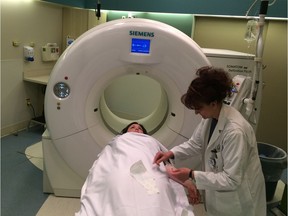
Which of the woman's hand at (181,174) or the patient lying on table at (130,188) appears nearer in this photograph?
the patient lying on table at (130,188)

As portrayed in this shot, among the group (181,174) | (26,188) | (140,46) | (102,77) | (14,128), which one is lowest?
(26,188)

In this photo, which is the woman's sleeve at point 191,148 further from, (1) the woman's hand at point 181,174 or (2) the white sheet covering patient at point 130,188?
(1) the woman's hand at point 181,174

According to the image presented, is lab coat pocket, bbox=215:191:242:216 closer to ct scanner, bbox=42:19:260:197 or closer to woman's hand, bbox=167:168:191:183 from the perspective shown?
woman's hand, bbox=167:168:191:183

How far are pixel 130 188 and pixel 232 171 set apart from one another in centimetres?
42

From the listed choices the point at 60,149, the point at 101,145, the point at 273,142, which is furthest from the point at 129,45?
the point at 273,142

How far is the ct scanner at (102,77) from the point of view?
1.66m

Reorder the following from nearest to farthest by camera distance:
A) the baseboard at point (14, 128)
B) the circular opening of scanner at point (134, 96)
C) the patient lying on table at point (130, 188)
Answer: the patient lying on table at point (130, 188), the circular opening of scanner at point (134, 96), the baseboard at point (14, 128)

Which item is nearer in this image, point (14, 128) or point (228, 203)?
point (228, 203)

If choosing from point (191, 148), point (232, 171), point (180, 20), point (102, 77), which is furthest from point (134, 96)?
point (232, 171)

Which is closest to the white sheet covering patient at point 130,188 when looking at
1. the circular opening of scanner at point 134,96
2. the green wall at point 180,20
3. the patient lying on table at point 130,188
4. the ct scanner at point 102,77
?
the patient lying on table at point 130,188

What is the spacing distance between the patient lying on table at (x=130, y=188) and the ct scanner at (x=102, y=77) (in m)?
0.34

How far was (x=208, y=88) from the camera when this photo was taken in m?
1.13

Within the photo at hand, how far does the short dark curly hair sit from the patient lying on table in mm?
395

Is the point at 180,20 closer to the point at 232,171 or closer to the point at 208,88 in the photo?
the point at 208,88
